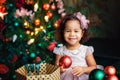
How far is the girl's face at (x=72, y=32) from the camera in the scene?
7.73ft

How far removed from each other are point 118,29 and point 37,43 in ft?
6.21

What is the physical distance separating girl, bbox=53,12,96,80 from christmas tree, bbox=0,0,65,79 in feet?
1.09

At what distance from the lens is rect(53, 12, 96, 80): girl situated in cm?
235

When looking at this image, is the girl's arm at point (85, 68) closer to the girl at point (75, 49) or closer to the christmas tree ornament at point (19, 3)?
the girl at point (75, 49)

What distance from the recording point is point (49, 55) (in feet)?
9.43

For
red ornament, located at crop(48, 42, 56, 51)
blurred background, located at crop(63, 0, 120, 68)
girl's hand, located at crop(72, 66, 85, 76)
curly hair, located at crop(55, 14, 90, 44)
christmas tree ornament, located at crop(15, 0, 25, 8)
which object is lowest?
blurred background, located at crop(63, 0, 120, 68)

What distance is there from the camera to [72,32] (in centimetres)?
236

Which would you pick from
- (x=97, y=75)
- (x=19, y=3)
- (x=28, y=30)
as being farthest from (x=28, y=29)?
(x=97, y=75)

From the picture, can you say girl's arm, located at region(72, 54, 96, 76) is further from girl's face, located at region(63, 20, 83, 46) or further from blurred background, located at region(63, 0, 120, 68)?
blurred background, located at region(63, 0, 120, 68)

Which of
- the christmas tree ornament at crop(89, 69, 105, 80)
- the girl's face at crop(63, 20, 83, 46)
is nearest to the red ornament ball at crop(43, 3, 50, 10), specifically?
the girl's face at crop(63, 20, 83, 46)

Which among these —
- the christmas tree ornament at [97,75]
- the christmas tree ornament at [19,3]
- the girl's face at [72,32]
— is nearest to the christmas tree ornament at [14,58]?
the christmas tree ornament at [19,3]

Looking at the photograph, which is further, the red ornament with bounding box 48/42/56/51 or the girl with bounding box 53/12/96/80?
the red ornament with bounding box 48/42/56/51

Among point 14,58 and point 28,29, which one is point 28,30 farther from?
point 14,58

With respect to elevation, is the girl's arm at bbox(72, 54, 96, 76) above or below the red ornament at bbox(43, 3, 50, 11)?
below
